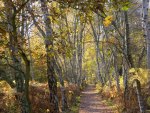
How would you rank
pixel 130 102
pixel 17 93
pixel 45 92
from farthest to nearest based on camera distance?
1. pixel 45 92
2. pixel 130 102
3. pixel 17 93

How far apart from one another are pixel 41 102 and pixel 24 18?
300 inches

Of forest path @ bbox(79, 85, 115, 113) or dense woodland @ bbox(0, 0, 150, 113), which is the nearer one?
dense woodland @ bbox(0, 0, 150, 113)

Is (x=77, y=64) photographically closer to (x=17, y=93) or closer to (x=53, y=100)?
(x=53, y=100)

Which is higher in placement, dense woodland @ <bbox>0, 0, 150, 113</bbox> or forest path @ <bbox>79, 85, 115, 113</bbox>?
dense woodland @ <bbox>0, 0, 150, 113</bbox>

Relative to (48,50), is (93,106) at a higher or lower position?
lower

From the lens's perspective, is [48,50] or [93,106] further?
[93,106]

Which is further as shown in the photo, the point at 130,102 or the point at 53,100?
the point at 130,102

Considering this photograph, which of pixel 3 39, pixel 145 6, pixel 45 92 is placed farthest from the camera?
pixel 45 92

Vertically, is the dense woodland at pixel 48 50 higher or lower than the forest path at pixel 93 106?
higher

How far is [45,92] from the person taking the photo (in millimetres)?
14781

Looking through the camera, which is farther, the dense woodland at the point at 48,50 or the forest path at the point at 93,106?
the forest path at the point at 93,106

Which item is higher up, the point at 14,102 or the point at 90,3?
the point at 90,3

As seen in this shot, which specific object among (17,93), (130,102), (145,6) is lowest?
(130,102)

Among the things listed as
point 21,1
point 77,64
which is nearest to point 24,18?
point 21,1
